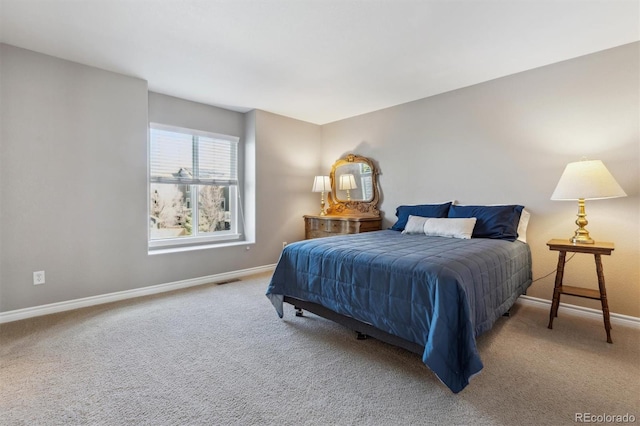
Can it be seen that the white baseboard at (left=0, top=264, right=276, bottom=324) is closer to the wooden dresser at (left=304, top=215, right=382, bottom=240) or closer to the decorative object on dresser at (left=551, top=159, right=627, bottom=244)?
the wooden dresser at (left=304, top=215, right=382, bottom=240)

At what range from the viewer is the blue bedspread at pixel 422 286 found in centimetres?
158

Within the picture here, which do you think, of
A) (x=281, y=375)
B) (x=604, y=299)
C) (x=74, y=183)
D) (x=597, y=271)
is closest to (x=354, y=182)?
(x=597, y=271)

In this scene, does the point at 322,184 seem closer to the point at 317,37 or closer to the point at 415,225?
the point at 415,225

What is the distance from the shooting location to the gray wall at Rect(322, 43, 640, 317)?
2.57 meters

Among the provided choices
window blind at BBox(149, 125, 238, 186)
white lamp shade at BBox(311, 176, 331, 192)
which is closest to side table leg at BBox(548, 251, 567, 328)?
white lamp shade at BBox(311, 176, 331, 192)

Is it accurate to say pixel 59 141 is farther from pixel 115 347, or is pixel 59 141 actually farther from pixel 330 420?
pixel 330 420

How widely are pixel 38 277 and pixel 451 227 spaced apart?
4060 millimetres

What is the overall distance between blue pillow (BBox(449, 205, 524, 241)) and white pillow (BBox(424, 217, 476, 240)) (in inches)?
3.4

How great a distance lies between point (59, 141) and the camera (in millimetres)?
2789

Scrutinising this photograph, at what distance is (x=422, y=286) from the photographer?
176 cm

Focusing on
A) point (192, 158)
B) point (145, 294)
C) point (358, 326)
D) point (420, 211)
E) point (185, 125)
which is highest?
point (185, 125)

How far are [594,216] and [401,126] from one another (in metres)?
2.35

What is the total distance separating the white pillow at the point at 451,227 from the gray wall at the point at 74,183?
282 centimetres

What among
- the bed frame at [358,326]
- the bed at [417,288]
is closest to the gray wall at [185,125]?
the bed at [417,288]
